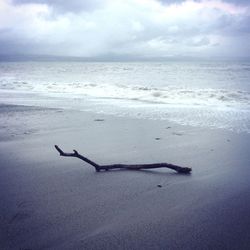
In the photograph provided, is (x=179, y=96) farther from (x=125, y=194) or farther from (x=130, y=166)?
(x=125, y=194)

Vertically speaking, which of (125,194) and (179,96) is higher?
(179,96)

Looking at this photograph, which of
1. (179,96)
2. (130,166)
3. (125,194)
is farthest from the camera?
(179,96)

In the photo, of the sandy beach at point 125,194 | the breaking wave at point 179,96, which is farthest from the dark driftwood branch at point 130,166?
the breaking wave at point 179,96

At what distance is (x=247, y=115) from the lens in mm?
9609

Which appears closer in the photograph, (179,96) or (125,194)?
(125,194)

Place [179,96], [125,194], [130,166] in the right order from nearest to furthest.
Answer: [125,194], [130,166], [179,96]

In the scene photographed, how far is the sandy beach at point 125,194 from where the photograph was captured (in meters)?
2.69

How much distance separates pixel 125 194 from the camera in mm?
3654

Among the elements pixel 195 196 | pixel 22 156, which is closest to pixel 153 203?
pixel 195 196

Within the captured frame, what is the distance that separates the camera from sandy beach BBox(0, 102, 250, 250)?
8.83ft

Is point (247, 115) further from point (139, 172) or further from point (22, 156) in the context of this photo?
point (22, 156)

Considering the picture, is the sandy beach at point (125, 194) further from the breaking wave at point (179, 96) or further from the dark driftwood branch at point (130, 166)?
the breaking wave at point (179, 96)

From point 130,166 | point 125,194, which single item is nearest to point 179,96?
point 130,166

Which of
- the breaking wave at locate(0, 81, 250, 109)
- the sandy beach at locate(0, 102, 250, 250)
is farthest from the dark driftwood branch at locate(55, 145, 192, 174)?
the breaking wave at locate(0, 81, 250, 109)
